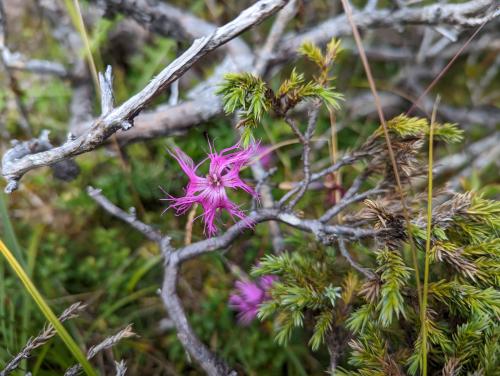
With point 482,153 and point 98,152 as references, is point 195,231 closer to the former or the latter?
point 98,152

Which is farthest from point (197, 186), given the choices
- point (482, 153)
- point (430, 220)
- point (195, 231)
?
point (482, 153)

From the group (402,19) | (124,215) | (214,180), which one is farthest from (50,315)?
(402,19)

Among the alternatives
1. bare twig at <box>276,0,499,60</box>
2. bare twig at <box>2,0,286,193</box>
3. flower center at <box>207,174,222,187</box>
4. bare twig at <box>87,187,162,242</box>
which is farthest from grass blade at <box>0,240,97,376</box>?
bare twig at <box>276,0,499,60</box>

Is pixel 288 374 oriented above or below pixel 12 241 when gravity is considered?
below

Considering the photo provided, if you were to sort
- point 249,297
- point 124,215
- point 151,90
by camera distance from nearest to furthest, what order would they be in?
point 151,90 < point 124,215 < point 249,297

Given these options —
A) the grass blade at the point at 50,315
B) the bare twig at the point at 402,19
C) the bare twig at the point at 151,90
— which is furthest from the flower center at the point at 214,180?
the bare twig at the point at 402,19

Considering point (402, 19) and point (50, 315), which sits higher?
point (402, 19)

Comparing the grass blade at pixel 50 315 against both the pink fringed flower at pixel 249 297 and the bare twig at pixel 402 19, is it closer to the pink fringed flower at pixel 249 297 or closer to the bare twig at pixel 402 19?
the pink fringed flower at pixel 249 297

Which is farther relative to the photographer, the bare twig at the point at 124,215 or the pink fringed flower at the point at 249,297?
the pink fringed flower at the point at 249,297

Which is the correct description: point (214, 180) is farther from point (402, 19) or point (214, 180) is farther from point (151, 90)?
point (402, 19)
